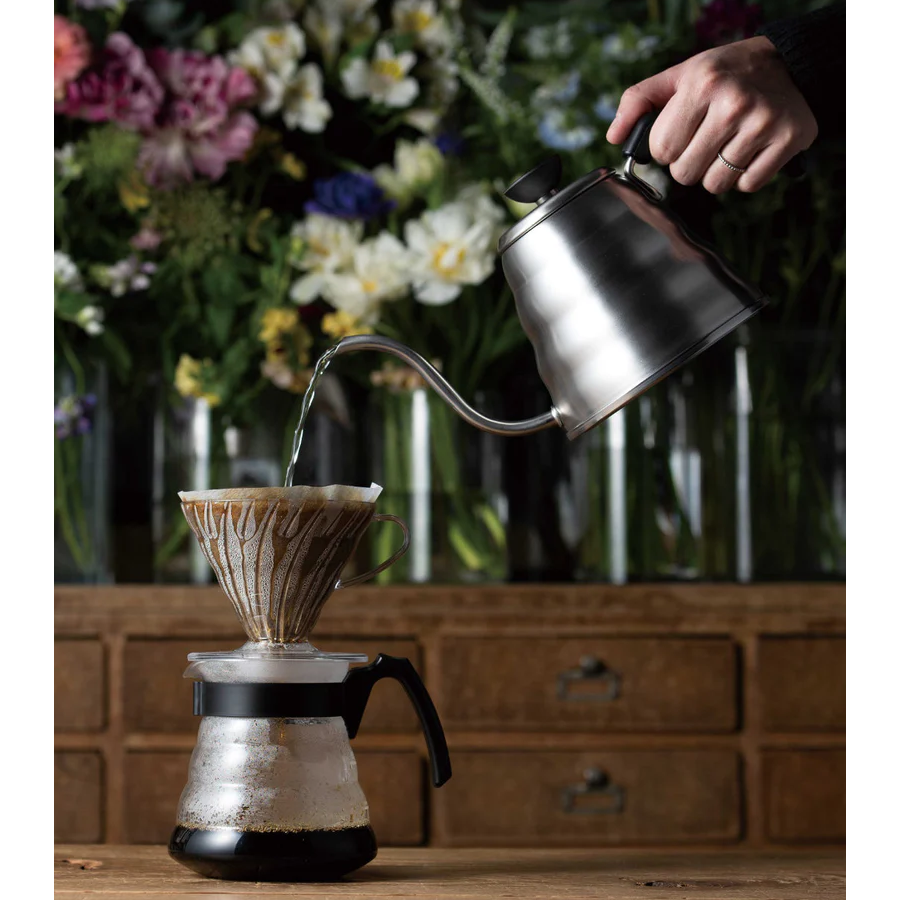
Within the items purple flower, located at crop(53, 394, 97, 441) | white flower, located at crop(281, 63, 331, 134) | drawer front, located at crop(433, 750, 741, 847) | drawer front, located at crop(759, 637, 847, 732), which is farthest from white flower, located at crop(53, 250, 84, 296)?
drawer front, located at crop(759, 637, 847, 732)

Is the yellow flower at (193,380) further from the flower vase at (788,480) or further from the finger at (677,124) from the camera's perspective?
the finger at (677,124)

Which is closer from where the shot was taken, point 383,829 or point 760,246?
point 383,829

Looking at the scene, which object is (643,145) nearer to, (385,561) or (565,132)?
(385,561)

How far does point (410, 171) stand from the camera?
1.85m

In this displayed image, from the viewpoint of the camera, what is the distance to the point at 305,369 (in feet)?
5.89

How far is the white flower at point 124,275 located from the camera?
183 centimetres

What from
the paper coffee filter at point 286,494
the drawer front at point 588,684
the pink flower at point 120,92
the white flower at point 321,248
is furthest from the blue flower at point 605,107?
the paper coffee filter at point 286,494

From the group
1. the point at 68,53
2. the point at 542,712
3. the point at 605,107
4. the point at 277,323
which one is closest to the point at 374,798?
the point at 542,712

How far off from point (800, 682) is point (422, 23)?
1.13 m

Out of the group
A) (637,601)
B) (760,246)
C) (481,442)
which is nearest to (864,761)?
(637,601)

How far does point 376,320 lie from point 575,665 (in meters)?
0.57

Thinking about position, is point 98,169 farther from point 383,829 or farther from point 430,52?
point 383,829

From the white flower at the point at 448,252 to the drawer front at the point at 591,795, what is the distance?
2.07 feet

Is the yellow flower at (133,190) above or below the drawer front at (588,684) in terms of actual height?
above
